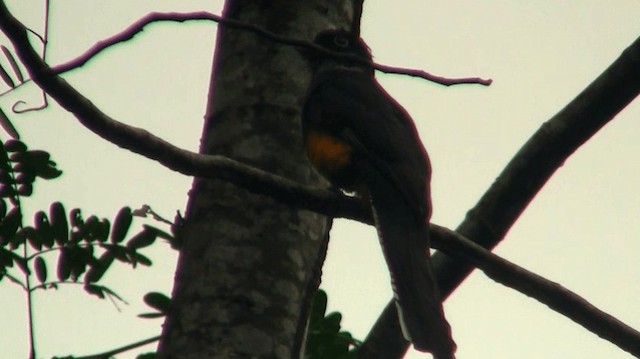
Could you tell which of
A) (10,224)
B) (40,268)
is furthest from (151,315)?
(10,224)

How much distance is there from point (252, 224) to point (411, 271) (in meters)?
0.54

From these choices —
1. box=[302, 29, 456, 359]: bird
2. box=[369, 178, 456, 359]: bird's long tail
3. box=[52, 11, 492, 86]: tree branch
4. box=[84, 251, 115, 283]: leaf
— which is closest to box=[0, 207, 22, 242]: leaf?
box=[84, 251, 115, 283]: leaf

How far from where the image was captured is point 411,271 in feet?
11.2

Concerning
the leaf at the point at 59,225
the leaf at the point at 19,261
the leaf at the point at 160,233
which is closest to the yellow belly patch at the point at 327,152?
the leaf at the point at 160,233

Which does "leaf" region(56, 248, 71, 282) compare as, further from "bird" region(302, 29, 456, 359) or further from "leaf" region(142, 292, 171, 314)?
"bird" region(302, 29, 456, 359)

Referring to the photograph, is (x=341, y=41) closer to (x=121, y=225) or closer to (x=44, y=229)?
(x=121, y=225)

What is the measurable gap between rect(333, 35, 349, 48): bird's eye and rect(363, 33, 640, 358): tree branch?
→ 2.63 ft

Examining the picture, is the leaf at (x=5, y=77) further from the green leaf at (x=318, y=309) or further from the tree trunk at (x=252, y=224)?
the green leaf at (x=318, y=309)

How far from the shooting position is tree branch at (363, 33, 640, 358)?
3424 millimetres

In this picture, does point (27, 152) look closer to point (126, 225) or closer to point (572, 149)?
point (126, 225)

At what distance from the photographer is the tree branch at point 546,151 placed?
342cm

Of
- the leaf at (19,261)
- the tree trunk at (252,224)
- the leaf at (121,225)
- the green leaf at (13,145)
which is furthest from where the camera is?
the leaf at (121,225)

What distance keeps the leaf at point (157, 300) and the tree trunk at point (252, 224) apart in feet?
1.32

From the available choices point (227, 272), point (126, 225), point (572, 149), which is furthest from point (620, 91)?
point (126, 225)
